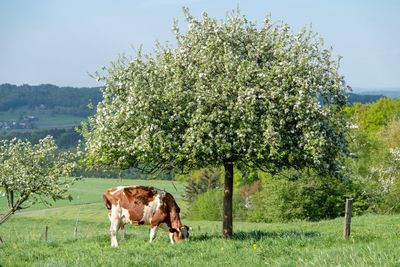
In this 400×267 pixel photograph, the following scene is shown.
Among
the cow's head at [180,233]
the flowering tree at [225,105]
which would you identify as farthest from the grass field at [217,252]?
the flowering tree at [225,105]

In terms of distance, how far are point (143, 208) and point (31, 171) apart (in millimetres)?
13202

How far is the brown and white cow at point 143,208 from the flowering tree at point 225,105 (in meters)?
1.27

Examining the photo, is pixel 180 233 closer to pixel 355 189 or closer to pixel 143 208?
pixel 143 208

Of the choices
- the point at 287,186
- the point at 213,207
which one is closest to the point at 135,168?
the point at 287,186

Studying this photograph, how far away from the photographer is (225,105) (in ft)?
71.0

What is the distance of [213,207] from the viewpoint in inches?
4235

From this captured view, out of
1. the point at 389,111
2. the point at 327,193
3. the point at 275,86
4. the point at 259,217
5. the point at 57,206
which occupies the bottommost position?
the point at 57,206

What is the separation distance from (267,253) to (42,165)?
852 inches

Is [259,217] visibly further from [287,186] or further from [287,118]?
[287,118]

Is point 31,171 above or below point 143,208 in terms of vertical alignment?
below

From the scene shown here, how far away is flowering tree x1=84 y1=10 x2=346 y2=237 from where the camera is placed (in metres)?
21.2

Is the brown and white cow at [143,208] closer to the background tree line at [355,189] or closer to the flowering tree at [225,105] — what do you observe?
the flowering tree at [225,105]

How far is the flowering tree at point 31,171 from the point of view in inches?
1308

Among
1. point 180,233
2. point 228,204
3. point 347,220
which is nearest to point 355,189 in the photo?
point 228,204
